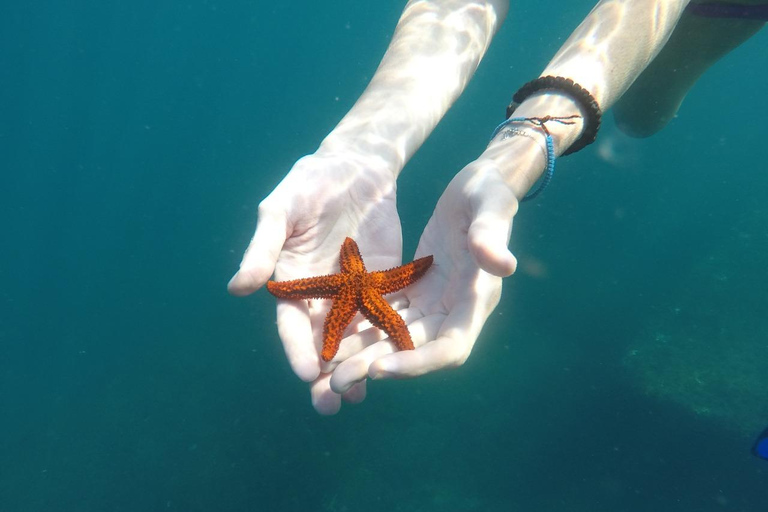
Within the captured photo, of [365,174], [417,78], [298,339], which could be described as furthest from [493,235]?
[417,78]

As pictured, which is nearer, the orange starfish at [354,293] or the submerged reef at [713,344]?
the orange starfish at [354,293]

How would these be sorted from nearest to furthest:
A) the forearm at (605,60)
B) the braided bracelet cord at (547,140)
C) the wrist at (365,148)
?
the braided bracelet cord at (547,140), the forearm at (605,60), the wrist at (365,148)

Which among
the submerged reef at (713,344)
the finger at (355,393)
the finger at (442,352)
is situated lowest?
the submerged reef at (713,344)

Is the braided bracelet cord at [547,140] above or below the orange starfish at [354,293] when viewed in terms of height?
above

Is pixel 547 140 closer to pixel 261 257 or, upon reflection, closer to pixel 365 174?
pixel 365 174

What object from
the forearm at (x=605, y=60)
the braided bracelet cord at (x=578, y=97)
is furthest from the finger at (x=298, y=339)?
the braided bracelet cord at (x=578, y=97)

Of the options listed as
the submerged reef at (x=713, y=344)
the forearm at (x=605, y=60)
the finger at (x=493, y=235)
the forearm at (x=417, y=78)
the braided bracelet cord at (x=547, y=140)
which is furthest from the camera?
the submerged reef at (x=713, y=344)

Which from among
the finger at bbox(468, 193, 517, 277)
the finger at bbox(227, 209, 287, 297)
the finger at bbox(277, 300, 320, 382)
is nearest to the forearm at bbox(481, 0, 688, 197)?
the finger at bbox(468, 193, 517, 277)

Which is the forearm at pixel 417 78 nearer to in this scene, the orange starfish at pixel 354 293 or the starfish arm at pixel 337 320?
the orange starfish at pixel 354 293
